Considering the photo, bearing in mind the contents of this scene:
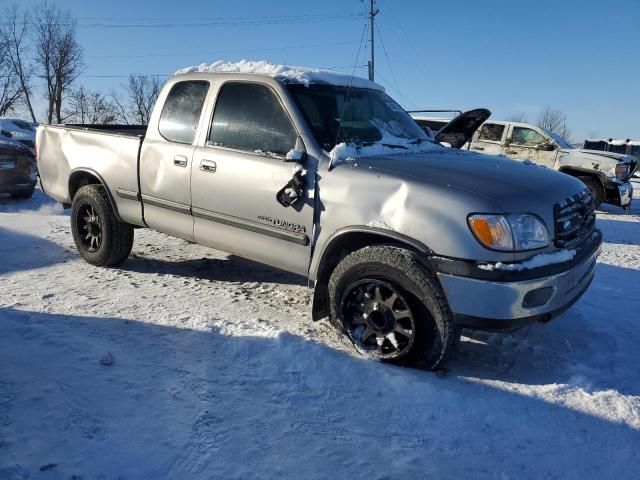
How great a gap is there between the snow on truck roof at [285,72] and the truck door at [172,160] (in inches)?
9.0

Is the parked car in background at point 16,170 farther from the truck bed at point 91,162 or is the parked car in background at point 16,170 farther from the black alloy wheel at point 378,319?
the black alloy wheel at point 378,319

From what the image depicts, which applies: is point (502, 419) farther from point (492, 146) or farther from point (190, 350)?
point (492, 146)

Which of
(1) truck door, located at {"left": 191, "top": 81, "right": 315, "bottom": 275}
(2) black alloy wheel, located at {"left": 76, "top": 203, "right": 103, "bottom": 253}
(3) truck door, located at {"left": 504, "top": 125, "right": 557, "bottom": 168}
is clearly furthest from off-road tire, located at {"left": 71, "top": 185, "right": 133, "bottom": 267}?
(3) truck door, located at {"left": 504, "top": 125, "right": 557, "bottom": 168}

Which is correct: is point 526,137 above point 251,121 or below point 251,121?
above

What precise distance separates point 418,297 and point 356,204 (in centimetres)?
Answer: 69

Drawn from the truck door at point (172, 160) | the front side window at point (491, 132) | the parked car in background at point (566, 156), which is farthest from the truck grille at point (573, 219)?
the front side window at point (491, 132)

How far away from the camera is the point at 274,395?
2.70 m

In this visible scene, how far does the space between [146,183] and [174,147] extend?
1.56ft

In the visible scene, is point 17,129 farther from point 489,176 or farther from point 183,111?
point 489,176

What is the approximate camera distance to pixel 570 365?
3.23 meters

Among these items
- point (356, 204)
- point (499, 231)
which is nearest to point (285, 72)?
point (356, 204)

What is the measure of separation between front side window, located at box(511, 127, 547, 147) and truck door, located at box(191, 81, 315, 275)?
31.9 ft

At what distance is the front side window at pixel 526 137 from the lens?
11.6 meters

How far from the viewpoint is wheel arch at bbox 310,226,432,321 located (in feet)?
9.62
